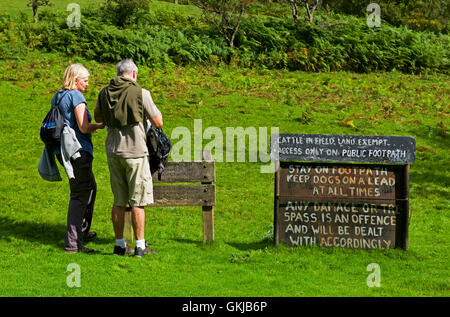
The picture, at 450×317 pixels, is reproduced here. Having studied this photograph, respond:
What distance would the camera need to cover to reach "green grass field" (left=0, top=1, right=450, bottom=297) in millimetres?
6855

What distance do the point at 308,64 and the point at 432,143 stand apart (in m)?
8.28

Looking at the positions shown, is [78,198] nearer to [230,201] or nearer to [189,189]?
[189,189]

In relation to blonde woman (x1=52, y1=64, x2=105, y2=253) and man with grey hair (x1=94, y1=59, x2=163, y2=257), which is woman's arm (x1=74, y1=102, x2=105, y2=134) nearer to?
blonde woman (x1=52, y1=64, x2=105, y2=253)

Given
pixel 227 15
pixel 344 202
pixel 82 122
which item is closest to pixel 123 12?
pixel 227 15

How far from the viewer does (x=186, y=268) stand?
7.38 metres

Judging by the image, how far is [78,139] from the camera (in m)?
7.71

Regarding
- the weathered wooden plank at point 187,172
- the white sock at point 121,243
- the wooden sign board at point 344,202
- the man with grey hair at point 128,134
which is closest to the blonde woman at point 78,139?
the man with grey hair at point 128,134

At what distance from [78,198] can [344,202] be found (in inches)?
137

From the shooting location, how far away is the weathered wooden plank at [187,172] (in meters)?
8.19

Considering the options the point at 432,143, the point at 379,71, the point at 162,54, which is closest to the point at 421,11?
the point at 379,71

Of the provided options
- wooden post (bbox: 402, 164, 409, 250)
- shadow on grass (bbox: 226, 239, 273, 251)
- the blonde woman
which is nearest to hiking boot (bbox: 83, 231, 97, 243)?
the blonde woman

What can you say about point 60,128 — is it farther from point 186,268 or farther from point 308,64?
point 308,64

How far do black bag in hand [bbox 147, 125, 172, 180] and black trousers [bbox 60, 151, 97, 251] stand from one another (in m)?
0.82

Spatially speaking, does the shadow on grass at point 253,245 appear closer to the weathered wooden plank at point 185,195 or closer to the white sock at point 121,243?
the weathered wooden plank at point 185,195
